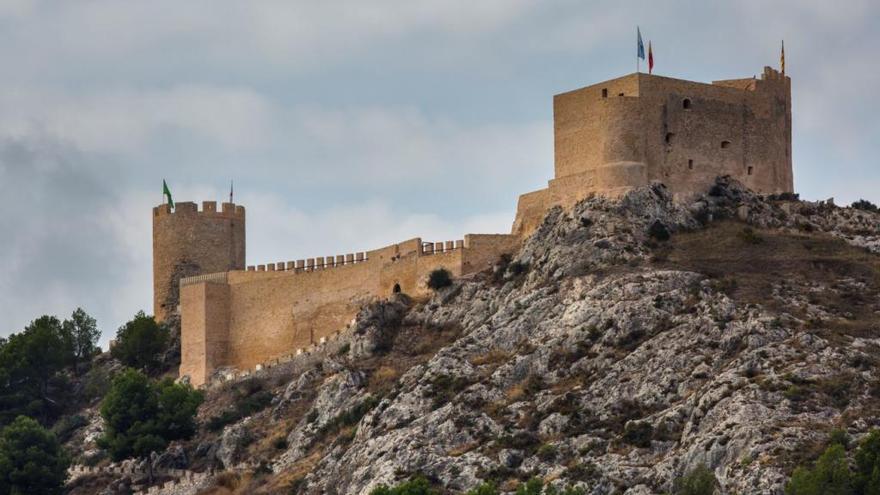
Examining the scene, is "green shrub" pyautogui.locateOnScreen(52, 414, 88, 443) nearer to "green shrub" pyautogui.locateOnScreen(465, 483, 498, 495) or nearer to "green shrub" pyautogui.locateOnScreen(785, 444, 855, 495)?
"green shrub" pyautogui.locateOnScreen(465, 483, 498, 495)

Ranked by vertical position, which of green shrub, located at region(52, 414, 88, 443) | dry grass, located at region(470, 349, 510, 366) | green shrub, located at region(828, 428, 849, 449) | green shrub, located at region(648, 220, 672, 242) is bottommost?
green shrub, located at region(828, 428, 849, 449)

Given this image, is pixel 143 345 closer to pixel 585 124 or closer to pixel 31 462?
pixel 31 462

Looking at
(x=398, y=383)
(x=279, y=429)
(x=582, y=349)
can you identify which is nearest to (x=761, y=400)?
(x=582, y=349)

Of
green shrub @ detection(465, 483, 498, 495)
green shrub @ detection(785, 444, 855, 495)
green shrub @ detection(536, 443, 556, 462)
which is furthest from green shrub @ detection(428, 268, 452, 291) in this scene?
green shrub @ detection(785, 444, 855, 495)

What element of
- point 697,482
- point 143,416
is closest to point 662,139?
point 143,416

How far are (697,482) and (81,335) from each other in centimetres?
4454

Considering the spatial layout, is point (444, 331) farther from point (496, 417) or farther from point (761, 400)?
→ point (761, 400)

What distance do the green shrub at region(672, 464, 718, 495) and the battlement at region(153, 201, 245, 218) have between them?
3986 centimetres

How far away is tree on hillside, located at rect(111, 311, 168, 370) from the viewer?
90562 mm

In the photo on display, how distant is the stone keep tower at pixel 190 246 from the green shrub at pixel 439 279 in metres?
16.5

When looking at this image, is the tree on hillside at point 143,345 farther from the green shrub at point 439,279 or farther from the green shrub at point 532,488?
the green shrub at point 532,488

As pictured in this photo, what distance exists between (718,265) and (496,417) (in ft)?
32.4

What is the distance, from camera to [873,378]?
199 feet

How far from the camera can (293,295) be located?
84.1 metres
